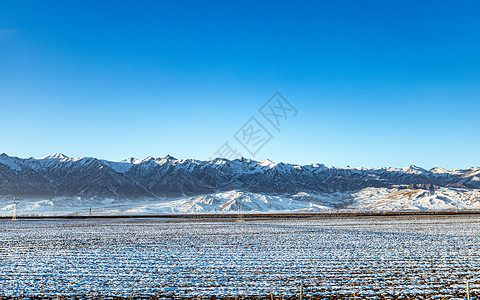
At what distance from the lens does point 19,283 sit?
15195 mm

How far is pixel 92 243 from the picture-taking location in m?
29.7

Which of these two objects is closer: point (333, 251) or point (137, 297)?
point (137, 297)

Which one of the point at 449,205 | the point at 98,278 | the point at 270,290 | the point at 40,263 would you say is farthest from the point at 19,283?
the point at 449,205

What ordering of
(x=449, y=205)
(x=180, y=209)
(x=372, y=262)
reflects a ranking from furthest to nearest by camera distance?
(x=449, y=205) → (x=180, y=209) → (x=372, y=262)

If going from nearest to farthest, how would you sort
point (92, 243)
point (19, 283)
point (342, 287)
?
1. point (342, 287)
2. point (19, 283)
3. point (92, 243)

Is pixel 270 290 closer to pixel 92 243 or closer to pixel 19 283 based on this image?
pixel 19 283

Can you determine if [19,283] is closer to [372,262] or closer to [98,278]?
[98,278]

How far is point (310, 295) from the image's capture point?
43.1ft

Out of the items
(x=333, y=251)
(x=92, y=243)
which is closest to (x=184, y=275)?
(x=333, y=251)

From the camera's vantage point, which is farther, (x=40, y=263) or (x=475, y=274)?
(x=40, y=263)

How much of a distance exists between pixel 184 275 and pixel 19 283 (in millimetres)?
6284

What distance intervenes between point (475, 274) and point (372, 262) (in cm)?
449

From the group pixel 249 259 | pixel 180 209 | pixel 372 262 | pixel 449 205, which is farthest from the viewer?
pixel 449 205

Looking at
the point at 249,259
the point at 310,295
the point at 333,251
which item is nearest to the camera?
the point at 310,295
